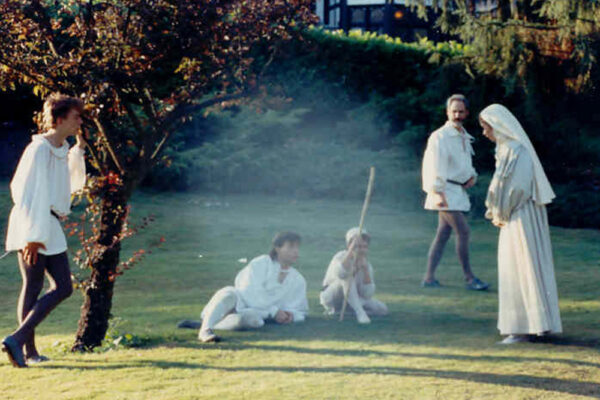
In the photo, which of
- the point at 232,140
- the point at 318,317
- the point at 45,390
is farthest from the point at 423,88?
the point at 45,390

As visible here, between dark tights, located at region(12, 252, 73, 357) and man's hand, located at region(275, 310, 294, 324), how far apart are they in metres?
2.08

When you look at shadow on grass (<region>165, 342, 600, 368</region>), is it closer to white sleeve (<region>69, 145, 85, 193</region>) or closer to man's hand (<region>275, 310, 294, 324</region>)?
man's hand (<region>275, 310, 294, 324</region>)

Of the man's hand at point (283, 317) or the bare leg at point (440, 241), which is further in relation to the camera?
the bare leg at point (440, 241)

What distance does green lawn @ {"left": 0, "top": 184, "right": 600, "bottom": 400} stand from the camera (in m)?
5.86

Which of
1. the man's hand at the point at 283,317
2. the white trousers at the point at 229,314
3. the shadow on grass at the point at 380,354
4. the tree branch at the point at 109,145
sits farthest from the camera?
the man's hand at the point at 283,317

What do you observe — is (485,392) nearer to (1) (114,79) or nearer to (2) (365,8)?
(1) (114,79)

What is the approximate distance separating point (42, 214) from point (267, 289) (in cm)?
239

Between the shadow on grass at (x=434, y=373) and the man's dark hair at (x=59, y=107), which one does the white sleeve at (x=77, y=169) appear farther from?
the shadow on grass at (x=434, y=373)

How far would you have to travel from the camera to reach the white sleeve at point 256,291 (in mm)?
7938

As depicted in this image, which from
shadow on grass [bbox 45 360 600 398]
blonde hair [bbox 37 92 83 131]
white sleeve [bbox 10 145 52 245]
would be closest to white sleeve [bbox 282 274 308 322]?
shadow on grass [bbox 45 360 600 398]

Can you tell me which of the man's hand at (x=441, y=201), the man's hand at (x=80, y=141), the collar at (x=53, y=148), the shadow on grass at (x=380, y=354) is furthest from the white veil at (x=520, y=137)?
the collar at (x=53, y=148)

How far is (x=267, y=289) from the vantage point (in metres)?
7.97

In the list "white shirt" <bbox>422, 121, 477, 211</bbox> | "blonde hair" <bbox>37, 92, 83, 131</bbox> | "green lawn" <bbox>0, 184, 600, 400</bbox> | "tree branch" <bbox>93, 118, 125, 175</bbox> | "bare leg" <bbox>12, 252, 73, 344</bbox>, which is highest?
"blonde hair" <bbox>37, 92, 83, 131</bbox>

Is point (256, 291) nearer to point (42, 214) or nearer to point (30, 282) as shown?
point (30, 282)
